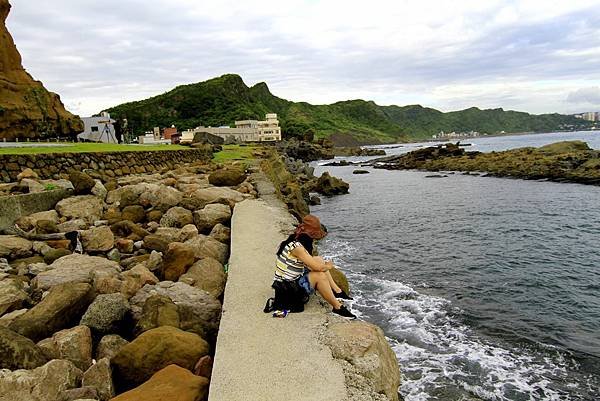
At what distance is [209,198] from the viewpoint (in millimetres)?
11484

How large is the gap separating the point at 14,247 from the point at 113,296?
340cm

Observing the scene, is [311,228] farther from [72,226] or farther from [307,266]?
[72,226]

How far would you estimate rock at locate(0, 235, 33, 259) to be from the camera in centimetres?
734

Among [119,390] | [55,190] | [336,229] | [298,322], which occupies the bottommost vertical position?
[336,229]

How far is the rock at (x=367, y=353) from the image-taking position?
13.1 feet

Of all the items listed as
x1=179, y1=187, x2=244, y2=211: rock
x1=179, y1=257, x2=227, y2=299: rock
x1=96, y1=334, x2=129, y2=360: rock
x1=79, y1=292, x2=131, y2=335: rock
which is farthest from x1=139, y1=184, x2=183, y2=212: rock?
x1=96, y1=334, x2=129, y2=360: rock

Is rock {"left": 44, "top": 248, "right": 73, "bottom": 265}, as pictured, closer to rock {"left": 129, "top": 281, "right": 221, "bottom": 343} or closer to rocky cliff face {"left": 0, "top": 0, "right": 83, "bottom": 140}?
rock {"left": 129, "top": 281, "right": 221, "bottom": 343}

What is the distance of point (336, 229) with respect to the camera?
20.8 meters

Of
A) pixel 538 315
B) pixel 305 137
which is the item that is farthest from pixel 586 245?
pixel 305 137

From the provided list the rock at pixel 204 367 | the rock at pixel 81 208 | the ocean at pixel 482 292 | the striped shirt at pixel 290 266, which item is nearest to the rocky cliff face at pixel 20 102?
the rock at pixel 81 208

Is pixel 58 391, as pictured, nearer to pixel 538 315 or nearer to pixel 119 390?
pixel 119 390

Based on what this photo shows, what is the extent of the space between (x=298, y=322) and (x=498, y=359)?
193 inches

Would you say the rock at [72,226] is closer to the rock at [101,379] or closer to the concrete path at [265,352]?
the concrete path at [265,352]

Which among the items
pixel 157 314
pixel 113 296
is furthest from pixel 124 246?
pixel 157 314
